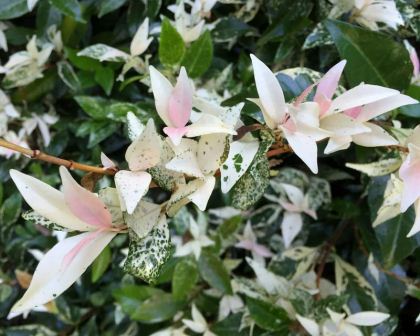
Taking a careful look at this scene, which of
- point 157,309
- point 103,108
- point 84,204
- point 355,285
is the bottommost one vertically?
point 157,309

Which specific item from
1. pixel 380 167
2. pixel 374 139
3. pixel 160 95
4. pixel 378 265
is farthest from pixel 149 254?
pixel 378 265

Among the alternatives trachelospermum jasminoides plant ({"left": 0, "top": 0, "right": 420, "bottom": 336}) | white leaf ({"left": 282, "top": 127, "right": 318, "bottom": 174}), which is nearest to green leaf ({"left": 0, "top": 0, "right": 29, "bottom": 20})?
trachelospermum jasminoides plant ({"left": 0, "top": 0, "right": 420, "bottom": 336})

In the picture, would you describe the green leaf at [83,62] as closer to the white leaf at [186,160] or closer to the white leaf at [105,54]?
the white leaf at [105,54]

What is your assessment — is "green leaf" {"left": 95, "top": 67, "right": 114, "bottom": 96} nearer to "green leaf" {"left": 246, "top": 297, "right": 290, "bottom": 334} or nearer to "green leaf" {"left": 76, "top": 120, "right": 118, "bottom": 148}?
"green leaf" {"left": 76, "top": 120, "right": 118, "bottom": 148}

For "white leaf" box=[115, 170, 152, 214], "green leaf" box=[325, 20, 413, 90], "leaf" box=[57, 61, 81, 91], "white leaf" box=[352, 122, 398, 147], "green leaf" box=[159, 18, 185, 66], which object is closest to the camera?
"white leaf" box=[115, 170, 152, 214]

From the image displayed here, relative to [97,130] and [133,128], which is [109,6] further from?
[133,128]

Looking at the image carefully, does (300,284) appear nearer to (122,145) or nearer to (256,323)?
(256,323)

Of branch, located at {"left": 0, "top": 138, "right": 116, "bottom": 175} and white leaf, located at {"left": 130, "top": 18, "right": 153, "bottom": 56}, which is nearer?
branch, located at {"left": 0, "top": 138, "right": 116, "bottom": 175}
